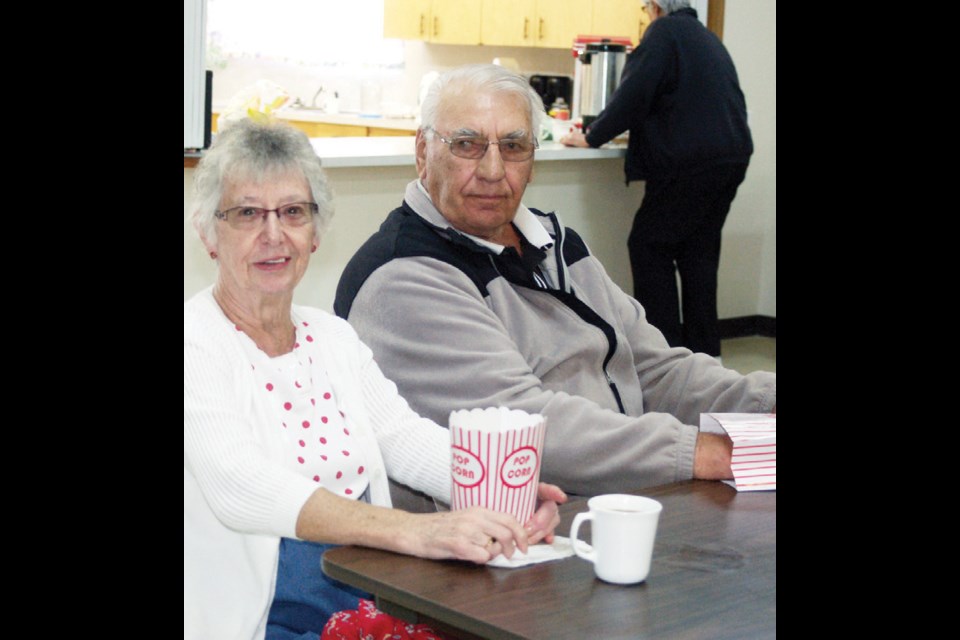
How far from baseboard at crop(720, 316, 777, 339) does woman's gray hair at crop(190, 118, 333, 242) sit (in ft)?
15.2

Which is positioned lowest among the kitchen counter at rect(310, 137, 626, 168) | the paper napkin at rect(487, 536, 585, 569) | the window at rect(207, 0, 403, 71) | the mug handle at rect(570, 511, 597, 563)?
the paper napkin at rect(487, 536, 585, 569)

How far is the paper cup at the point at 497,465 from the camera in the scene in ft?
4.33

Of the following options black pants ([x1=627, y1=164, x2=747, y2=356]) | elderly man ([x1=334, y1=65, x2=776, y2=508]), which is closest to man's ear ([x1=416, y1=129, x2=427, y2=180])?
elderly man ([x1=334, y1=65, x2=776, y2=508])

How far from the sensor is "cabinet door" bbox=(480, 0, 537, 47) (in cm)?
720

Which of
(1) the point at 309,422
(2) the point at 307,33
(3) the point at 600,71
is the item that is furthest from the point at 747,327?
(1) the point at 309,422

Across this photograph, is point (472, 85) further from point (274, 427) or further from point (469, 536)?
point (469, 536)

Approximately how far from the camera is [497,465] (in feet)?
4.39

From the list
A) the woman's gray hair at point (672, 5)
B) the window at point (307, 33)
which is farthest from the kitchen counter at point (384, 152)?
the window at point (307, 33)

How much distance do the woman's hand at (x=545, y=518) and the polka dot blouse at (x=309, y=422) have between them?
293 millimetres

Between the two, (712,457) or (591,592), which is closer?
(591,592)

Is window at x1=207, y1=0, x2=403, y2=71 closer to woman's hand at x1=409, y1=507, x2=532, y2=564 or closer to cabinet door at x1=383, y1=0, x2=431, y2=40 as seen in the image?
cabinet door at x1=383, y1=0, x2=431, y2=40

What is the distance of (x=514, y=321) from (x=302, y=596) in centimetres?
66
